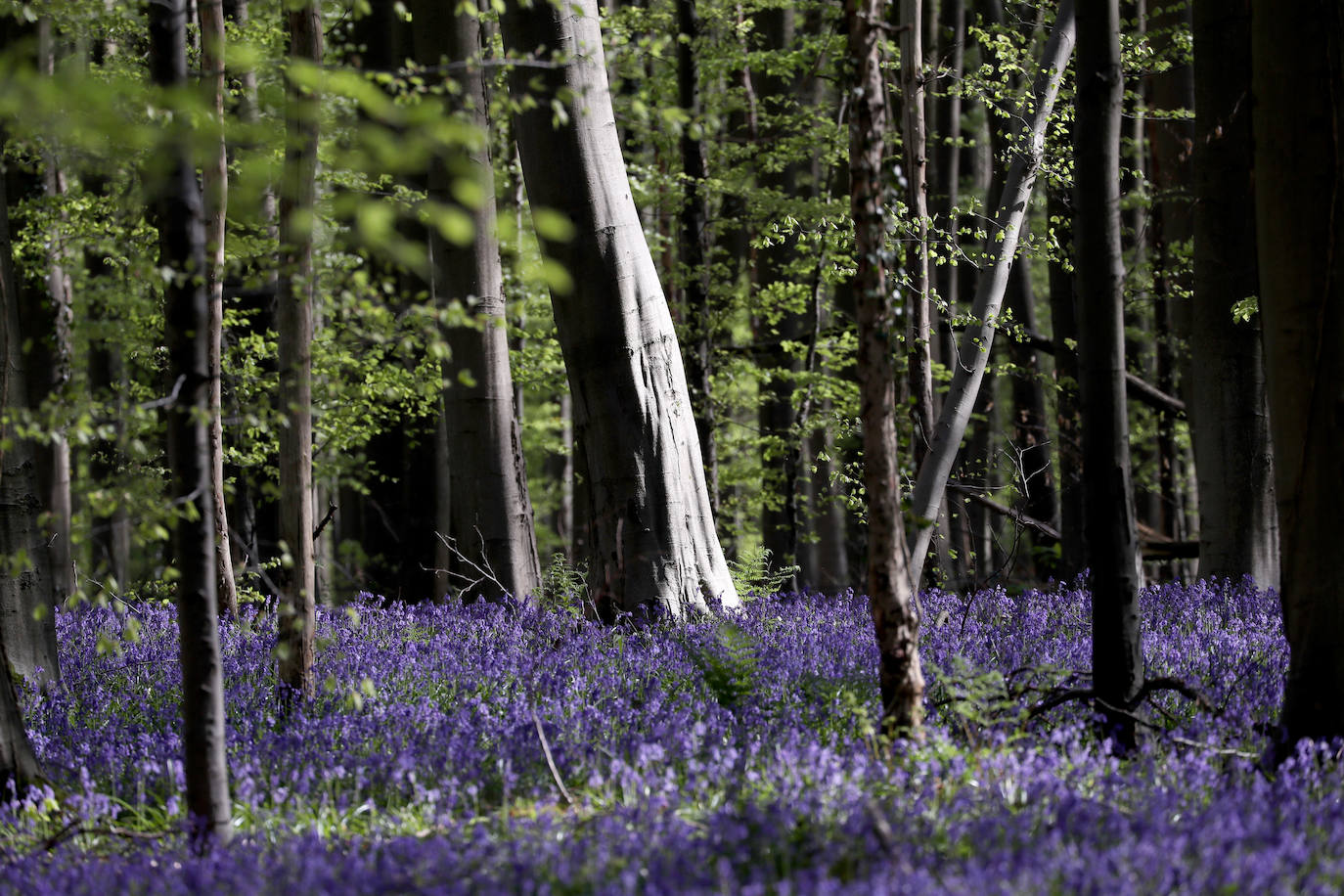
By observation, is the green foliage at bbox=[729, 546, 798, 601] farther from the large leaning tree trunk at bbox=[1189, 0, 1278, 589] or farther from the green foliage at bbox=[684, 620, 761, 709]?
the large leaning tree trunk at bbox=[1189, 0, 1278, 589]

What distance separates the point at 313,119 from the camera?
4488mm

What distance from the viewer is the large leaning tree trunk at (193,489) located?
3496mm

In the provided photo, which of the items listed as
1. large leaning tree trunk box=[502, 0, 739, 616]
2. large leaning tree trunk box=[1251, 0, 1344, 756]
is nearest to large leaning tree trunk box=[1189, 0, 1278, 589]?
large leaning tree trunk box=[502, 0, 739, 616]

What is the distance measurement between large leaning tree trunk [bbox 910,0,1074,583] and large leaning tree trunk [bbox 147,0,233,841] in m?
5.20

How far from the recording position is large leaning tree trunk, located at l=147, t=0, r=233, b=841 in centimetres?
350

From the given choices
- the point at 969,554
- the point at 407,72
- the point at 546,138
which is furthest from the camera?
the point at 969,554

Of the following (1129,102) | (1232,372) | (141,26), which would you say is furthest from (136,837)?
(1129,102)

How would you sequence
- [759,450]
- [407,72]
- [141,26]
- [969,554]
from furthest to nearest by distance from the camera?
[759,450] < [969,554] < [141,26] < [407,72]

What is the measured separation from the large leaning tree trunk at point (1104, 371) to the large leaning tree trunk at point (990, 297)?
9.88 feet

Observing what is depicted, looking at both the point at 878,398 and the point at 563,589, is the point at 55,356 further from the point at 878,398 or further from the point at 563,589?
the point at 878,398

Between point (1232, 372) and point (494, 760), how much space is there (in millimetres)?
7152

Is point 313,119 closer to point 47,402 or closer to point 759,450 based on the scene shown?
point 47,402

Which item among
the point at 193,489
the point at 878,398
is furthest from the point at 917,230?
the point at 193,489

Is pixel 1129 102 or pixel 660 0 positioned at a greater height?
pixel 660 0
